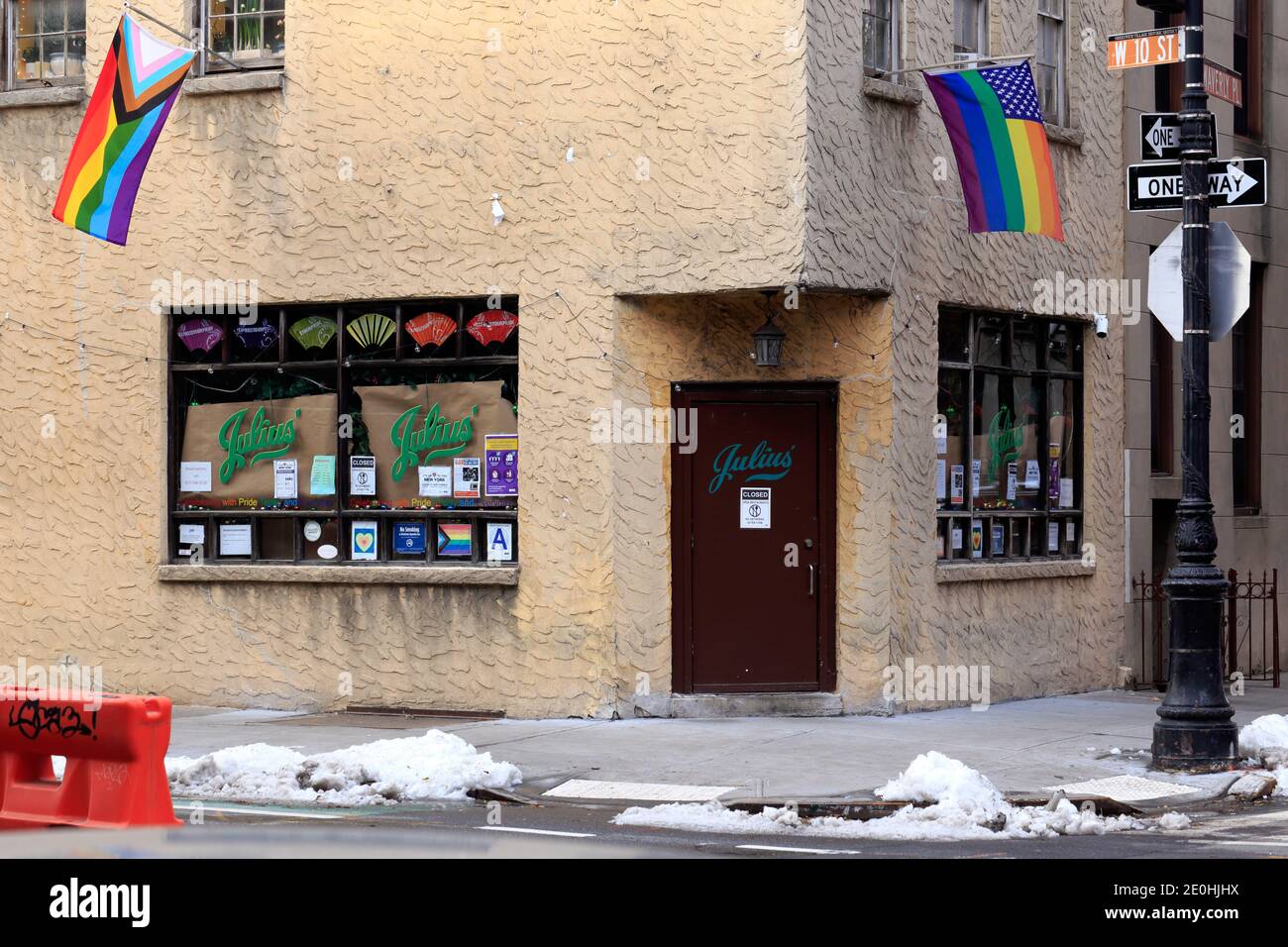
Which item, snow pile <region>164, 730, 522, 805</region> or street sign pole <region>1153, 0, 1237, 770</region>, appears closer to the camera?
snow pile <region>164, 730, 522, 805</region>

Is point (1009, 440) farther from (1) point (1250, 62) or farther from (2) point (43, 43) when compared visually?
(2) point (43, 43)

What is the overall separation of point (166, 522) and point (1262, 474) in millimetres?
12222

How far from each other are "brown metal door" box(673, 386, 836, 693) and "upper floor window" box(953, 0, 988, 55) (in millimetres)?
3730

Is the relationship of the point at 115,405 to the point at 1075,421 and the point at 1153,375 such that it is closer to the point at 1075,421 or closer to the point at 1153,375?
the point at 1075,421

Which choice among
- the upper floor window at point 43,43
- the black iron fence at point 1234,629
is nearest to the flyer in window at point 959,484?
the black iron fence at point 1234,629

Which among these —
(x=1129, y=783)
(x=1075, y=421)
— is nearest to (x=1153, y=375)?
(x=1075, y=421)

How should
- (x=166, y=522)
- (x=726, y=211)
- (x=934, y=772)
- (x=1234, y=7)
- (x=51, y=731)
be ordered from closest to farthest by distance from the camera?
(x=51, y=731)
(x=934, y=772)
(x=726, y=211)
(x=166, y=522)
(x=1234, y=7)

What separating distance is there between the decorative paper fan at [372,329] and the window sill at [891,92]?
Answer: 449 cm

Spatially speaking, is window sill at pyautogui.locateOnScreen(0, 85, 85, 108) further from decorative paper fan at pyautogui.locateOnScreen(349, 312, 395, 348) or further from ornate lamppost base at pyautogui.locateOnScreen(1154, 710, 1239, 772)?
ornate lamppost base at pyautogui.locateOnScreen(1154, 710, 1239, 772)

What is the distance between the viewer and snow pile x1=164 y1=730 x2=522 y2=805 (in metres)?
10.2

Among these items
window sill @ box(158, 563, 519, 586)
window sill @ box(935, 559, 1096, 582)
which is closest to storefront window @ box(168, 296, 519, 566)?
window sill @ box(158, 563, 519, 586)

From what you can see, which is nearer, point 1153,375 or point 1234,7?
point 1153,375

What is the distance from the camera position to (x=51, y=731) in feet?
25.2

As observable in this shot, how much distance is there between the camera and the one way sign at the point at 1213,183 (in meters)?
11.7
